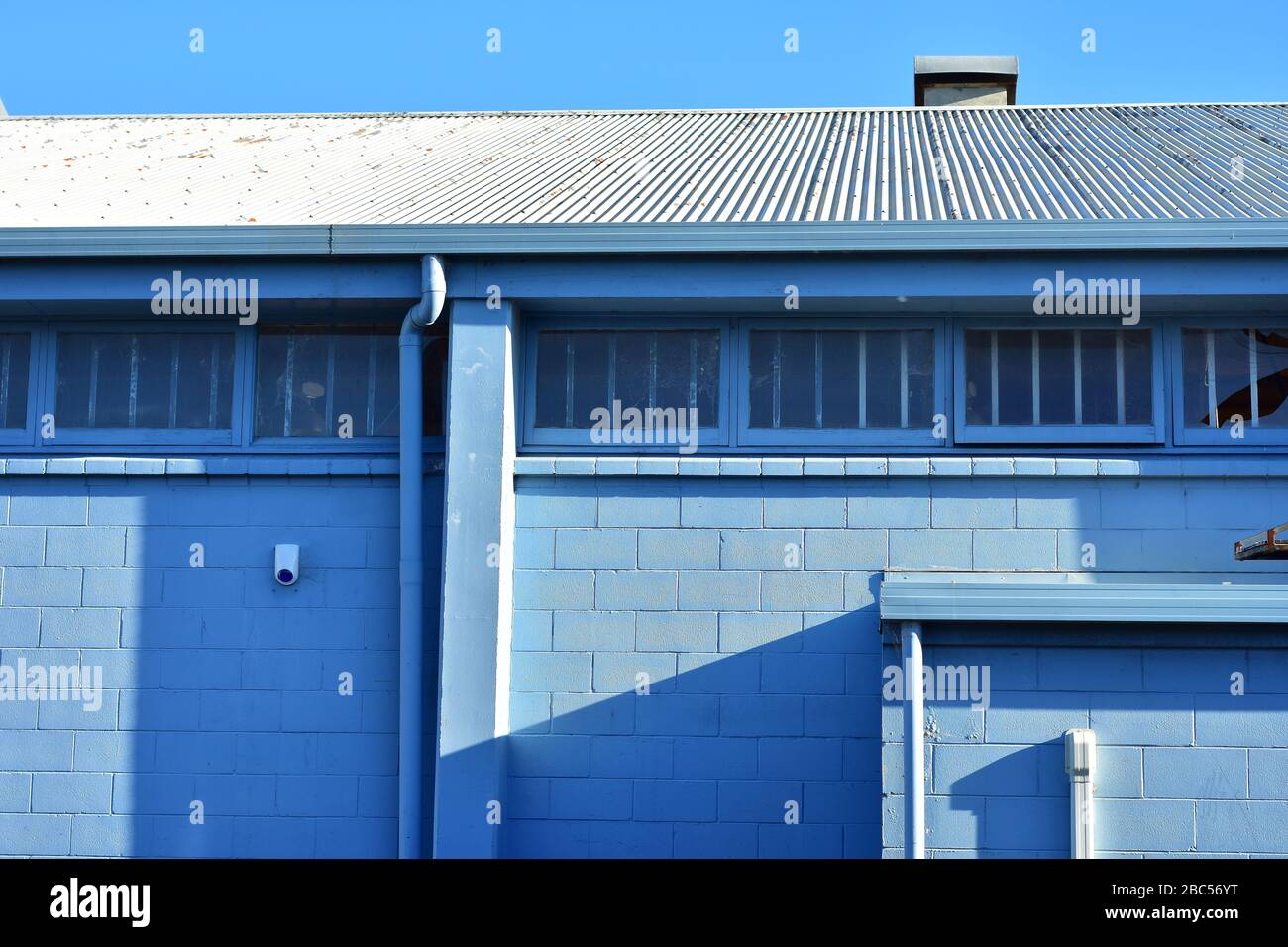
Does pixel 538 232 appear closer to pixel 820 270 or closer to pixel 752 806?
pixel 820 270

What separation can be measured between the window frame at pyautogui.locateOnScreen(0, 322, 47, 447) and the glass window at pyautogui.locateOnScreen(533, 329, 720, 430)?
2.88 metres

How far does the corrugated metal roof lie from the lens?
307 inches

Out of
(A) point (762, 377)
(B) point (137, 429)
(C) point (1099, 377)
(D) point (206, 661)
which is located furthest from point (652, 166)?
(D) point (206, 661)

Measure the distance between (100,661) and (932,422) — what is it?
185 inches

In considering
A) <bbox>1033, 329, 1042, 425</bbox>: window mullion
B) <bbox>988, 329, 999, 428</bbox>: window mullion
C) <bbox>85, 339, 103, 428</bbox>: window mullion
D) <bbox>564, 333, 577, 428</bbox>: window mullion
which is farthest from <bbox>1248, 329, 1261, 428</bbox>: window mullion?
<bbox>85, 339, 103, 428</bbox>: window mullion

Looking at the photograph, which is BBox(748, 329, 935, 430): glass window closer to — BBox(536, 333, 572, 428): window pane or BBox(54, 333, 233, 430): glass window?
BBox(536, 333, 572, 428): window pane

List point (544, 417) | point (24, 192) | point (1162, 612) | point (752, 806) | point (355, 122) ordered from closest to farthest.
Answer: point (1162, 612), point (752, 806), point (544, 417), point (24, 192), point (355, 122)

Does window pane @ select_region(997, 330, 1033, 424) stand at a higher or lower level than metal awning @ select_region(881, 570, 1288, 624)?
higher

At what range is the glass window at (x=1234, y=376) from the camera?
7.18 metres

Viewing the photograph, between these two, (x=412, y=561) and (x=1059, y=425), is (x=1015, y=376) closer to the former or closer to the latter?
(x=1059, y=425)

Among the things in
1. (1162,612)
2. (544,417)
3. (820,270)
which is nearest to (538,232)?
(544,417)

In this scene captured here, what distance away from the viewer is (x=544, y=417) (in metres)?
7.51

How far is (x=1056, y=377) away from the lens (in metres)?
7.35

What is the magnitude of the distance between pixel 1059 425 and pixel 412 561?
11.6 ft
